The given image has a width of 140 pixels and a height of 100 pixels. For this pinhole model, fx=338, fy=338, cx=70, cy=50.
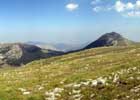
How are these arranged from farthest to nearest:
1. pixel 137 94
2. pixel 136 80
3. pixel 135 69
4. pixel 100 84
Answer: pixel 135 69, pixel 100 84, pixel 136 80, pixel 137 94

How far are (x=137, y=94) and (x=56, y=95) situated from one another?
988 centimetres

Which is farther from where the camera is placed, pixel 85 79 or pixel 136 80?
pixel 85 79

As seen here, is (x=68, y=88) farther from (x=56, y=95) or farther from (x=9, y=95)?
(x=9, y=95)

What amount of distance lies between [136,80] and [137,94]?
5429 millimetres

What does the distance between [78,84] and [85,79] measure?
2.05 metres

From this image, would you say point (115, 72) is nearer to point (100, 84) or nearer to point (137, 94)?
point (100, 84)

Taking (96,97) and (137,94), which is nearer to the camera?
(137,94)

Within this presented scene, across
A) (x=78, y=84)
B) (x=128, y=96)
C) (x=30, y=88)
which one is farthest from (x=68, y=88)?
(x=128, y=96)

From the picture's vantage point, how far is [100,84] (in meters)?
36.2

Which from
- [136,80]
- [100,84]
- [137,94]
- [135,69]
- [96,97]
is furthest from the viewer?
[135,69]

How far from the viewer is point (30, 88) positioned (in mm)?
41125

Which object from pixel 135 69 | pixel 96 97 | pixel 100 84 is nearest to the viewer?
pixel 96 97

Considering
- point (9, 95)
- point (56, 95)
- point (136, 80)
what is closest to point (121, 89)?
point (136, 80)

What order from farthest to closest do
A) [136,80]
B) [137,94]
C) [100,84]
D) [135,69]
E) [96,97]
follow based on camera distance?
[135,69] → [100,84] → [136,80] → [96,97] → [137,94]
